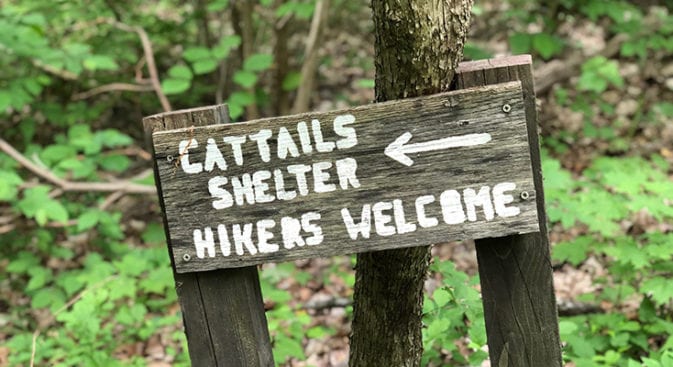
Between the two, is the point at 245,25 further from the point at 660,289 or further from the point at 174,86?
the point at 660,289

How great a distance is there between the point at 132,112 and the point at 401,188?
5196mm

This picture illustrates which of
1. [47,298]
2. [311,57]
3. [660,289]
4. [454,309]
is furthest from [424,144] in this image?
[311,57]

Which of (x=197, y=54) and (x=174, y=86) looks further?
(x=197, y=54)

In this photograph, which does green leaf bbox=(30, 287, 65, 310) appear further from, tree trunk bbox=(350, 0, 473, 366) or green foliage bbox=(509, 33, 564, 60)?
green foliage bbox=(509, 33, 564, 60)

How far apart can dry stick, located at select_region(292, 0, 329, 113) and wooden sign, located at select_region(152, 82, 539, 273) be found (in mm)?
3303

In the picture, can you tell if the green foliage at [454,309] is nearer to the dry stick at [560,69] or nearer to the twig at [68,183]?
the twig at [68,183]

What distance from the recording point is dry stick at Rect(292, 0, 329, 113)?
4.72 meters

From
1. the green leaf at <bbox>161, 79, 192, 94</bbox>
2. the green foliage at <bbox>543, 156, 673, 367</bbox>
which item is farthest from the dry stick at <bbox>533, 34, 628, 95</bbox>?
the green leaf at <bbox>161, 79, 192, 94</bbox>

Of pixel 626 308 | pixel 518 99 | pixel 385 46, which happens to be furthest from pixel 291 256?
pixel 626 308

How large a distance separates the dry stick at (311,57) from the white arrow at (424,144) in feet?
11.0

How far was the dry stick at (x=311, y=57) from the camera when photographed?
4719mm

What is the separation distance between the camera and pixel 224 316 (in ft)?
5.71

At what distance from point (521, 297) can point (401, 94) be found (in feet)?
2.04

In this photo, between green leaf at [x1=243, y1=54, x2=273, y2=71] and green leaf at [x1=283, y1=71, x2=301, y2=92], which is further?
green leaf at [x1=283, y1=71, x2=301, y2=92]
